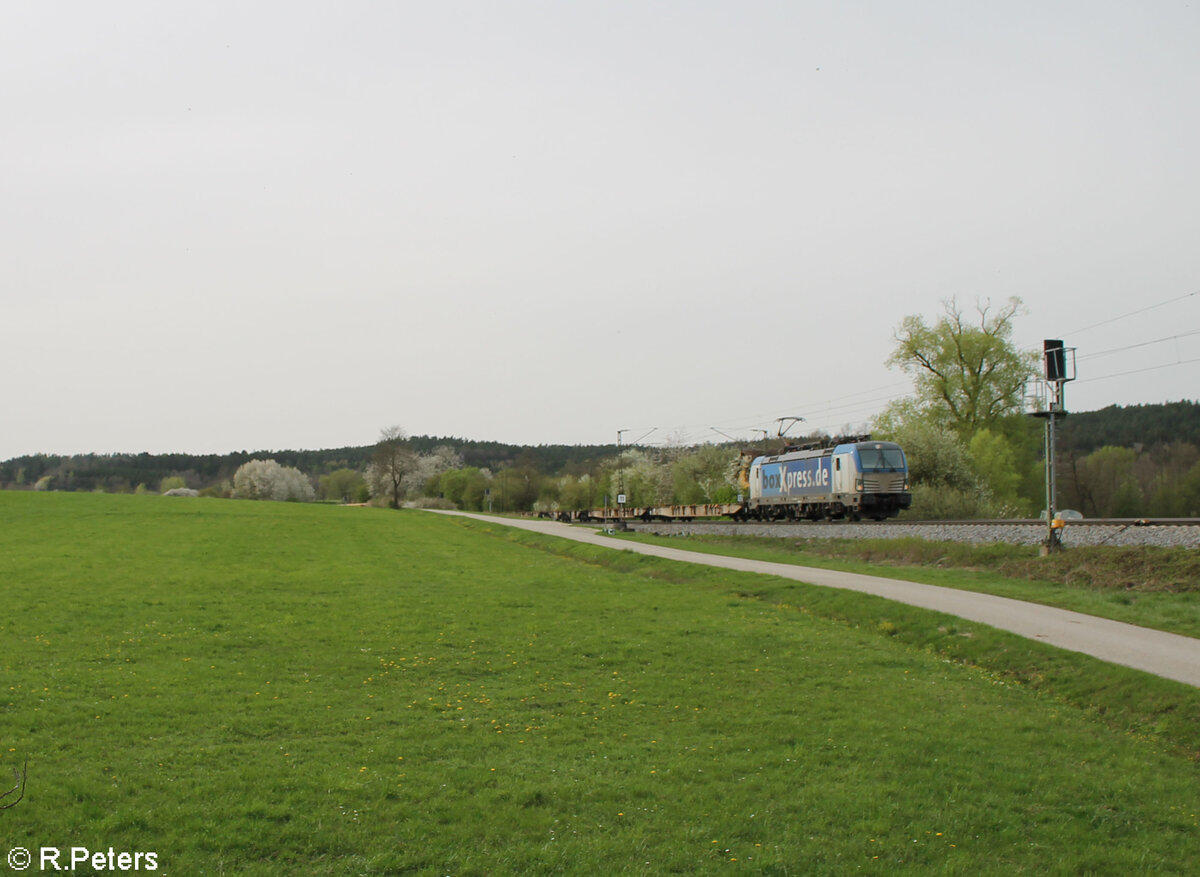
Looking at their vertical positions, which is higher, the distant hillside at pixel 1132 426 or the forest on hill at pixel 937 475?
the distant hillside at pixel 1132 426

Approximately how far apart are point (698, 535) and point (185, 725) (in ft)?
143

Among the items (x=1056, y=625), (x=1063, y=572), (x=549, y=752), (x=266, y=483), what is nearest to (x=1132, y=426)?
(x=1063, y=572)

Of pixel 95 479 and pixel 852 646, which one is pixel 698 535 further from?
pixel 95 479

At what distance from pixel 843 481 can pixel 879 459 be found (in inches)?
83.7

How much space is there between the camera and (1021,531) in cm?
2977

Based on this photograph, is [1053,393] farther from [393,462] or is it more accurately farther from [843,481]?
[393,462]

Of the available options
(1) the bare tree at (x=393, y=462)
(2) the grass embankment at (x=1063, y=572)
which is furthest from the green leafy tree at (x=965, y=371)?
(1) the bare tree at (x=393, y=462)

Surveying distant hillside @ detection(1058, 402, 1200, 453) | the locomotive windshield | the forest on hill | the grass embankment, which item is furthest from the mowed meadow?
distant hillside @ detection(1058, 402, 1200, 453)

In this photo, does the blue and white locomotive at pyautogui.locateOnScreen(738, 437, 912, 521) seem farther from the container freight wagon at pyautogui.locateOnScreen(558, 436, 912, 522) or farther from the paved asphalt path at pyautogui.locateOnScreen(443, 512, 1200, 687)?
the paved asphalt path at pyautogui.locateOnScreen(443, 512, 1200, 687)

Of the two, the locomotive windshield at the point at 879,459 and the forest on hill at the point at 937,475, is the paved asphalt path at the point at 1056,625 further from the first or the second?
the forest on hill at the point at 937,475

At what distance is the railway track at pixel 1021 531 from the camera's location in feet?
79.6

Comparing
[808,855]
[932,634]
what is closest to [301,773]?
[808,855]

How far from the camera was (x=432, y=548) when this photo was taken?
41.1 metres

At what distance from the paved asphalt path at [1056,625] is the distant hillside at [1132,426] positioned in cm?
9783
